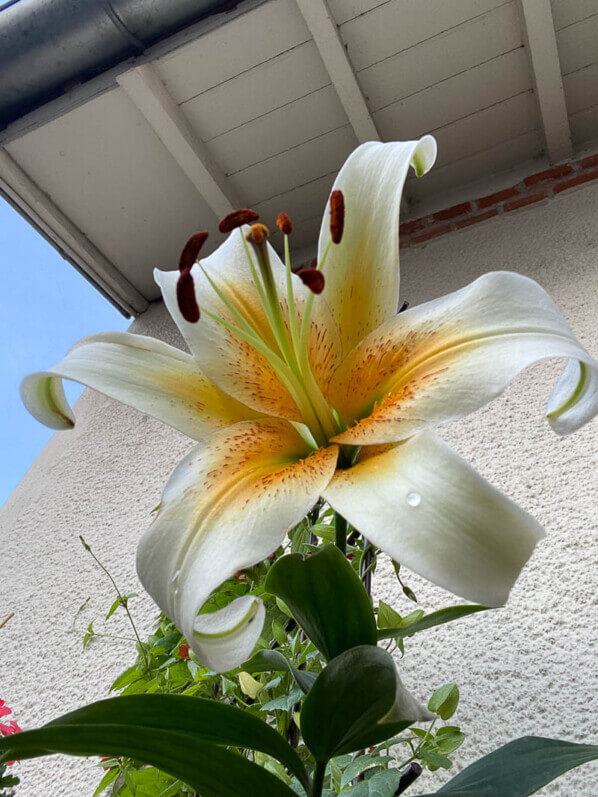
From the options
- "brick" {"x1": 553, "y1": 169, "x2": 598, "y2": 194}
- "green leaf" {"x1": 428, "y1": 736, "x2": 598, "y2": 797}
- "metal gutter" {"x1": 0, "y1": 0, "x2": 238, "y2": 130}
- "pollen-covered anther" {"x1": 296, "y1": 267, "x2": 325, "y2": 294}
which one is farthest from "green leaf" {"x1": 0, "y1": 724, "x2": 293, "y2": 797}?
"brick" {"x1": 553, "y1": 169, "x2": 598, "y2": 194}

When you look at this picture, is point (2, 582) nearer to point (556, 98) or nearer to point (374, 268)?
point (374, 268)

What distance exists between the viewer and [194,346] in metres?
0.45

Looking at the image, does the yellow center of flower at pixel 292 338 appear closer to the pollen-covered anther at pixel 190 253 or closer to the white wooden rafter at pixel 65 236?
the pollen-covered anther at pixel 190 253

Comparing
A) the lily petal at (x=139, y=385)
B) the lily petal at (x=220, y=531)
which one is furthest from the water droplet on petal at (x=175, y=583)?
the lily petal at (x=139, y=385)

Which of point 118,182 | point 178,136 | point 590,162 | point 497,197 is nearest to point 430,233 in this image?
point 497,197

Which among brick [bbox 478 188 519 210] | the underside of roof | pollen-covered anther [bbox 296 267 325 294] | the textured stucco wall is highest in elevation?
pollen-covered anther [bbox 296 267 325 294]

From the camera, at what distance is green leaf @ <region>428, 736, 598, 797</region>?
0.35 m

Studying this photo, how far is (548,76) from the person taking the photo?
1747 mm

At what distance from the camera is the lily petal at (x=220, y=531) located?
12.5 inches

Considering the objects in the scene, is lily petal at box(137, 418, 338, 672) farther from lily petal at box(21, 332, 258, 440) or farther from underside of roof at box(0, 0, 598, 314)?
underside of roof at box(0, 0, 598, 314)

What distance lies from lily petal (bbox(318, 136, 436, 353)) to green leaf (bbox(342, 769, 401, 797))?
279mm

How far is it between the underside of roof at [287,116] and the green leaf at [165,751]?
1639 millimetres

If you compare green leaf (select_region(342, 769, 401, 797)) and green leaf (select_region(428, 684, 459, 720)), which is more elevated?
green leaf (select_region(342, 769, 401, 797))

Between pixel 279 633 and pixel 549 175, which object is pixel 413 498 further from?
pixel 549 175
